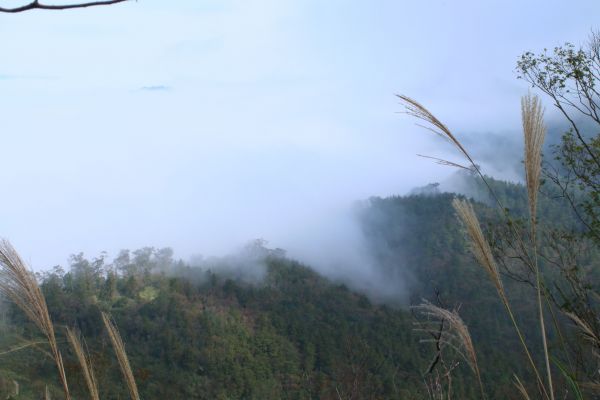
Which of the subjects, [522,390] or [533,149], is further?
[522,390]

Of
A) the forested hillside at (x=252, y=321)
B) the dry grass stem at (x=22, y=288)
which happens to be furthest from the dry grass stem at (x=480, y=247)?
the forested hillside at (x=252, y=321)

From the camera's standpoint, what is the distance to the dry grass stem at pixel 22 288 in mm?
1367

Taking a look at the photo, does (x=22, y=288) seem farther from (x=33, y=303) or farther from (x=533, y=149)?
(x=533, y=149)

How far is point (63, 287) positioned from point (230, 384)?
14.4 m

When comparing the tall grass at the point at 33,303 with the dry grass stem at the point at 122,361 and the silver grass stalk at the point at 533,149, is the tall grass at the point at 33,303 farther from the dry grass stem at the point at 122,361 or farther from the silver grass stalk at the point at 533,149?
the silver grass stalk at the point at 533,149

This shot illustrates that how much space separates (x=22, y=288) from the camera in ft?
4.52

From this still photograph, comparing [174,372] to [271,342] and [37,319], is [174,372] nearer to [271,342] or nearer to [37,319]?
[271,342]

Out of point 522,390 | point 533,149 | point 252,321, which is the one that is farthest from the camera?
point 252,321

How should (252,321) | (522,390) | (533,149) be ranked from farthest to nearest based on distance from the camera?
(252,321), (522,390), (533,149)

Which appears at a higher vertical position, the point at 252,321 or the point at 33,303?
the point at 33,303

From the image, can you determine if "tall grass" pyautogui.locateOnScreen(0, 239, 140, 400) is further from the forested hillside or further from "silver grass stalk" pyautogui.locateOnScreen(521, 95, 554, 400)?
the forested hillside

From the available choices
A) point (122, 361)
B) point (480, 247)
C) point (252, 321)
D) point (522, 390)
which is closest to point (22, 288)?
point (122, 361)

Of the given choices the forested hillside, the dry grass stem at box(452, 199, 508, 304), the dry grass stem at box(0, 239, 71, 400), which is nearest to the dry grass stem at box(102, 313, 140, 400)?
the dry grass stem at box(0, 239, 71, 400)

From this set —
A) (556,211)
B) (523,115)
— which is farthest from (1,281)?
(556,211)
